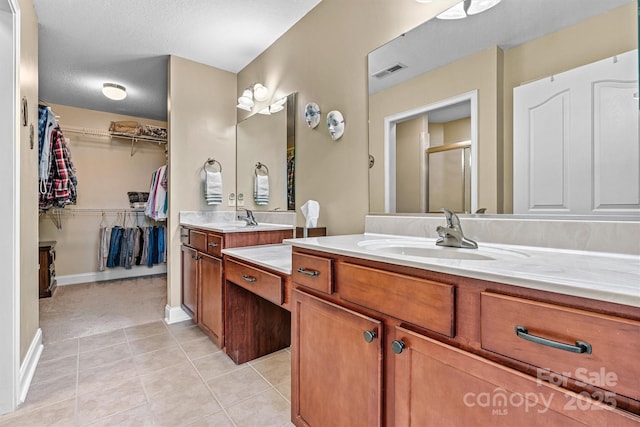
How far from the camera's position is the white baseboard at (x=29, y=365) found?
168 centimetres

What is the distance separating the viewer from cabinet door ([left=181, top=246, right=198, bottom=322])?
2.53 meters

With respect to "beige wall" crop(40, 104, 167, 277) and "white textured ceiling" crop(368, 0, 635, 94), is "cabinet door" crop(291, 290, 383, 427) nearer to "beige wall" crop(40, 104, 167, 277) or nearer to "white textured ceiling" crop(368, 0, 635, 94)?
"white textured ceiling" crop(368, 0, 635, 94)

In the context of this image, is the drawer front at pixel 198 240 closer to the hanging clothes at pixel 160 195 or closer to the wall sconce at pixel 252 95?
the hanging clothes at pixel 160 195

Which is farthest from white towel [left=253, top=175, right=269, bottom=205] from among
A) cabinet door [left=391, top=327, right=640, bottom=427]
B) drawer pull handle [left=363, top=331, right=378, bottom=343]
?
cabinet door [left=391, top=327, right=640, bottom=427]

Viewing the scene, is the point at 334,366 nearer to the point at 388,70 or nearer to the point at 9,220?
the point at 388,70

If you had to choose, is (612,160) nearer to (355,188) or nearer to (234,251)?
(355,188)

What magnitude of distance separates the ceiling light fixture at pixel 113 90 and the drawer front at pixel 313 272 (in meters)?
3.34

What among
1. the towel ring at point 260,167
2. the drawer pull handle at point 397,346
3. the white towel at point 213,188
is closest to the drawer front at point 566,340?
the drawer pull handle at point 397,346

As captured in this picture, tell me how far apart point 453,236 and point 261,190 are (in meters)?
1.99

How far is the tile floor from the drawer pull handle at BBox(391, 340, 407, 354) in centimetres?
91

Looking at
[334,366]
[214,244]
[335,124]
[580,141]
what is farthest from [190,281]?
[580,141]

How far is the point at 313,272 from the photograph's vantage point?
124cm

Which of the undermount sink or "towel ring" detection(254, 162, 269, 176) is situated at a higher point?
"towel ring" detection(254, 162, 269, 176)

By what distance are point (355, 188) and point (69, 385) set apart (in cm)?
202
